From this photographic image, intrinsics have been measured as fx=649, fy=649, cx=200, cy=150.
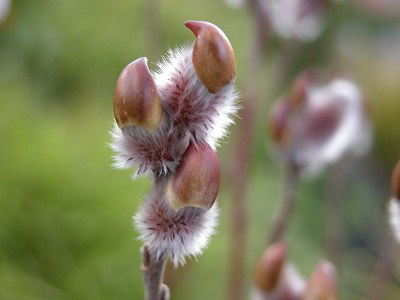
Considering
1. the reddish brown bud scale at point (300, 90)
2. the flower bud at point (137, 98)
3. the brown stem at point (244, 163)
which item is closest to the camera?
the flower bud at point (137, 98)

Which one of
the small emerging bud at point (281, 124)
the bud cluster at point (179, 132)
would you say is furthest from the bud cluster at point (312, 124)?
the bud cluster at point (179, 132)

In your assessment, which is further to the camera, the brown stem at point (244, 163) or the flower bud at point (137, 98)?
the brown stem at point (244, 163)

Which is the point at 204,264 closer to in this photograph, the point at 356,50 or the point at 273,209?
the point at 273,209

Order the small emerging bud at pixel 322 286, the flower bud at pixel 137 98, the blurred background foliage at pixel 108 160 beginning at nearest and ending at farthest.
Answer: the flower bud at pixel 137 98 < the small emerging bud at pixel 322 286 < the blurred background foliage at pixel 108 160

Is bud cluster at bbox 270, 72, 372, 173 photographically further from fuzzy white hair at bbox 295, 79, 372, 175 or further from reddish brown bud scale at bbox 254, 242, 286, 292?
reddish brown bud scale at bbox 254, 242, 286, 292

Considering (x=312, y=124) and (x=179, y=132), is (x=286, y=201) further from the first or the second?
(x=179, y=132)

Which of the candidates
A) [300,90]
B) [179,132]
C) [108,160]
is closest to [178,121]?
[179,132]

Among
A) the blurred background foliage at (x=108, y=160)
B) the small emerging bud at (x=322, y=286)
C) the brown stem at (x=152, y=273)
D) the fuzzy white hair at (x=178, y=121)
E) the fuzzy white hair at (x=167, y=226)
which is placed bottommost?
the small emerging bud at (x=322, y=286)

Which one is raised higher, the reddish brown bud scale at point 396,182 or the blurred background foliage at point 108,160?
the blurred background foliage at point 108,160

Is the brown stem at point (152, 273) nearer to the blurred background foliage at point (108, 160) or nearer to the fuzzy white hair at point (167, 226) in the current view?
the fuzzy white hair at point (167, 226)
